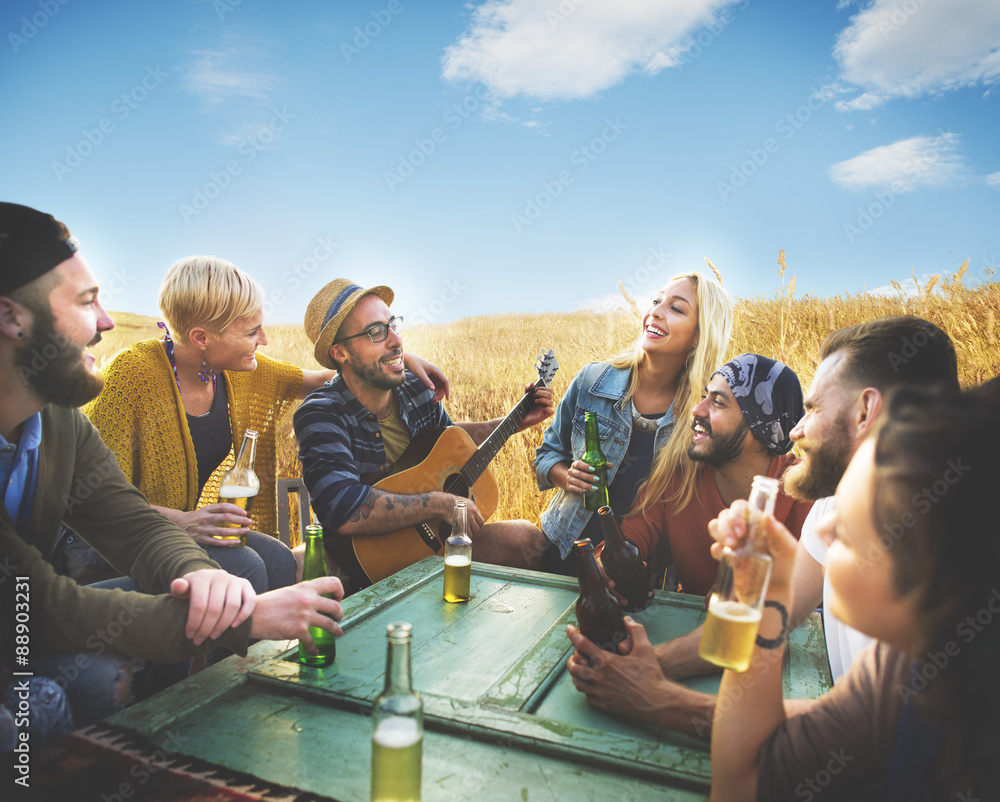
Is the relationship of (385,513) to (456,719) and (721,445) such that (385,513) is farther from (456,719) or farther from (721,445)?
(456,719)

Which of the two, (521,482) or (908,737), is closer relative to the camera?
(908,737)

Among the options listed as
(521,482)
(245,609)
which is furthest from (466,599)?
(521,482)

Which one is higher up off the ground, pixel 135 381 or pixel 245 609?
pixel 135 381

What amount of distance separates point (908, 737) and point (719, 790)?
374 millimetres

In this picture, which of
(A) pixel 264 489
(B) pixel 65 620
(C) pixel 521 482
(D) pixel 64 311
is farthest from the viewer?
(C) pixel 521 482

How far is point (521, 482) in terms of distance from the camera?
19.2 ft

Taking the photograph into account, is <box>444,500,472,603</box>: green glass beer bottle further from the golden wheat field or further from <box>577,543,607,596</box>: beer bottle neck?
the golden wheat field

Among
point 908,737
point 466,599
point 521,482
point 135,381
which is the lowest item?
point 521,482

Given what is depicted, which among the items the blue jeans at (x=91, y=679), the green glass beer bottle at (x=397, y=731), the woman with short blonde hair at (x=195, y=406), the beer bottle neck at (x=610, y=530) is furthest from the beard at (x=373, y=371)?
the green glass beer bottle at (x=397, y=731)

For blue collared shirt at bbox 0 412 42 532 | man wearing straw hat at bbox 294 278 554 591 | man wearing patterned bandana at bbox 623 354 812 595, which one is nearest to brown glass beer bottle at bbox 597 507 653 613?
man wearing patterned bandana at bbox 623 354 812 595

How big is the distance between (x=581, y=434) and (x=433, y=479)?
885mm

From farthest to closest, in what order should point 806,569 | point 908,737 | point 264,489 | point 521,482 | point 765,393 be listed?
point 521,482 → point 264,489 → point 765,393 → point 806,569 → point 908,737

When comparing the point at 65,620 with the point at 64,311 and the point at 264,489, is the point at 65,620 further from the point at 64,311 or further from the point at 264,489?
the point at 264,489

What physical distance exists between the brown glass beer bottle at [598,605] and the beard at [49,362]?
1.51 m
